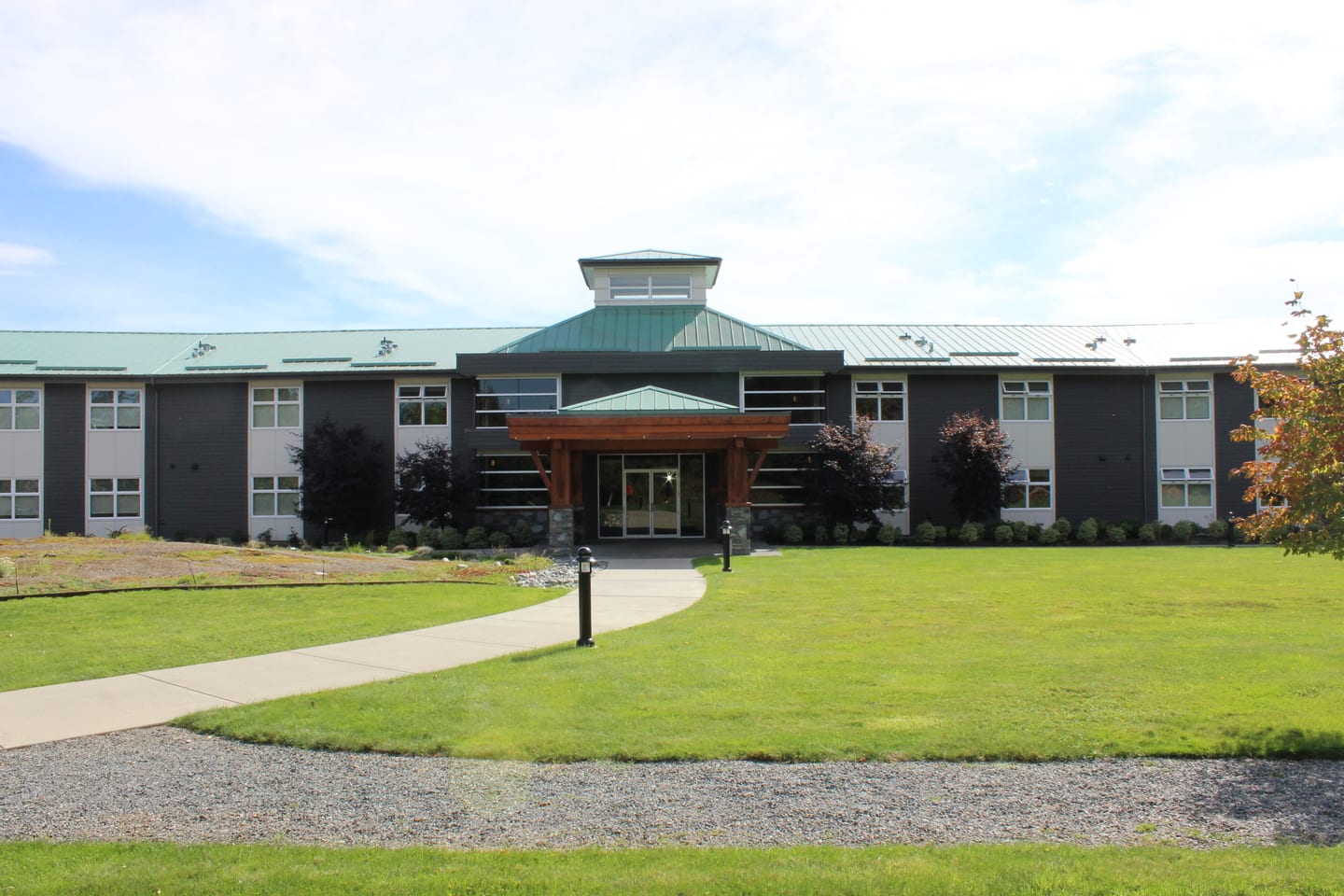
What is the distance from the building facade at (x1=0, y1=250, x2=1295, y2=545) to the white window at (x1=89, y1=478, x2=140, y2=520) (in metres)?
0.06

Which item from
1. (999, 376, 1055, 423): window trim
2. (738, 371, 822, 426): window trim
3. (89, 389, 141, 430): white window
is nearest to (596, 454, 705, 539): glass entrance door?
(738, 371, 822, 426): window trim

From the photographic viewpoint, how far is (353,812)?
16.5 ft

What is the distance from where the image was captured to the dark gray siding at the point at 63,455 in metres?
29.8

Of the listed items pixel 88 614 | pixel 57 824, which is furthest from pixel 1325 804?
pixel 88 614

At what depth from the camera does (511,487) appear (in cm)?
2906

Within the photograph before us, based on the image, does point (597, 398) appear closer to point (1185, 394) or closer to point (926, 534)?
point (926, 534)

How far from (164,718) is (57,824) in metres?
2.15

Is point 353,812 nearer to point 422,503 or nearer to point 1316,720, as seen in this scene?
point 1316,720

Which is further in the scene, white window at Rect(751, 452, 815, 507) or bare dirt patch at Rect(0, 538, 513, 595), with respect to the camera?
white window at Rect(751, 452, 815, 507)

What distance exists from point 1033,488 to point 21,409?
108ft

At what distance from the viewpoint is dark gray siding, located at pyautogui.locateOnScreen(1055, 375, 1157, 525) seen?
29922 mm

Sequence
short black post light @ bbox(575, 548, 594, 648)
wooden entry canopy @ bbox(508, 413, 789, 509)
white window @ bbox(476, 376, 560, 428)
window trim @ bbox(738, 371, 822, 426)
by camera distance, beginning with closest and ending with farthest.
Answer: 1. short black post light @ bbox(575, 548, 594, 648)
2. wooden entry canopy @ bbox(508, 413, 789, 509)
3. window trim @ bbox(738, 371, 822, 426)
4. white window @ bbox(476, 376, 560, 428)

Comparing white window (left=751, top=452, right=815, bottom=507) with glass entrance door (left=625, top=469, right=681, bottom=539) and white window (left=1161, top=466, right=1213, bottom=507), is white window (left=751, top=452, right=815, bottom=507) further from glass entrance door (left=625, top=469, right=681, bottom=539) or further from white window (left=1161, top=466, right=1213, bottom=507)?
white window (left=1161, top=466, right=1213, bottom=507)

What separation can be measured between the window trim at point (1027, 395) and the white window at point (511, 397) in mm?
14301
